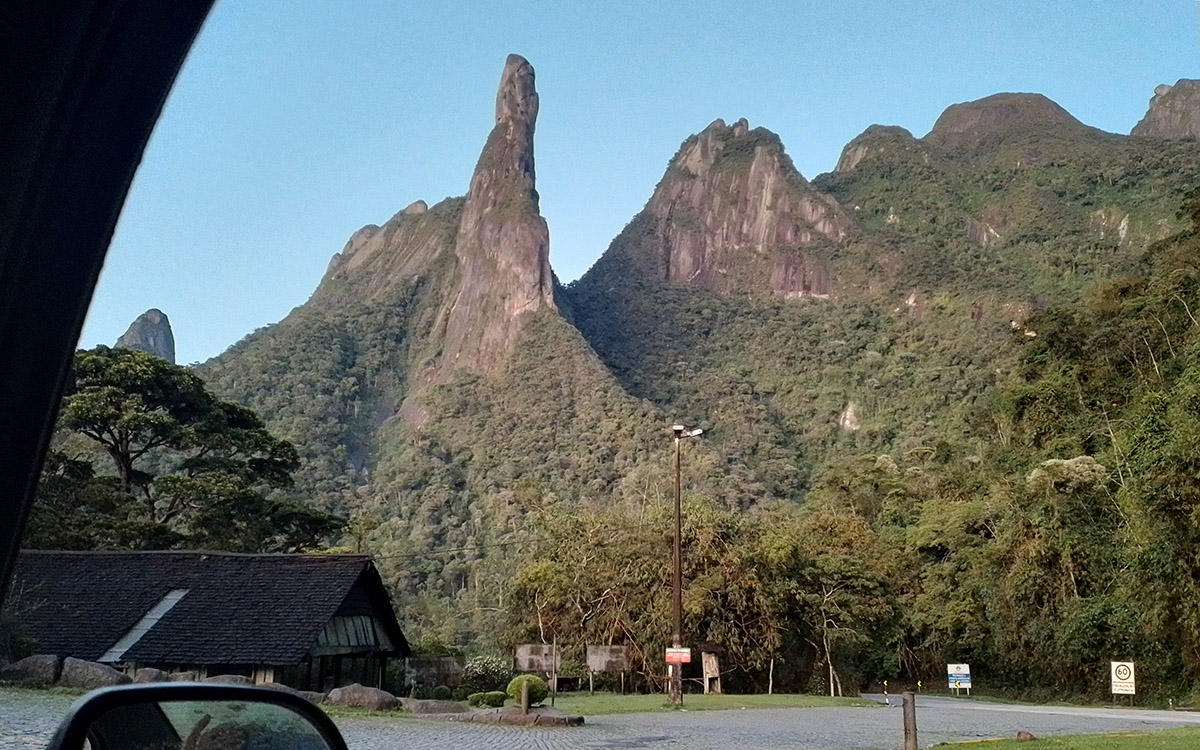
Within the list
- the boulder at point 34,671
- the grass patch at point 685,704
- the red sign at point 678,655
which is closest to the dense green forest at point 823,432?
the grass patch at point 685,704

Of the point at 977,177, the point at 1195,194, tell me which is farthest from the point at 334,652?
the point at 977,177

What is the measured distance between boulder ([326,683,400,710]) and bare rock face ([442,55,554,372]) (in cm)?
10430

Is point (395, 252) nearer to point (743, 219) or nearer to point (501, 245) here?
point (501, 245)

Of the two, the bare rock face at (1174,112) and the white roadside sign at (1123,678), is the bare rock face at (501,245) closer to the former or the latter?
the white roadside sign at (1123,678)

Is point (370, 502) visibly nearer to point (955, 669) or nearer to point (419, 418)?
point (419, 418)

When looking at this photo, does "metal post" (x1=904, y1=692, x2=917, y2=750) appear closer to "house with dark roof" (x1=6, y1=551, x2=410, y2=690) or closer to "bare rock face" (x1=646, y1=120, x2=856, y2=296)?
"house with dark roof" (x1=6, y1=551, x2=410, y2=690)

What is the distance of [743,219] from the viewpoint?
159500mm

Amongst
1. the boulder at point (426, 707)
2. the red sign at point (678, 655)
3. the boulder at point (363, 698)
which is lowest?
the boulder at point (426, 707)

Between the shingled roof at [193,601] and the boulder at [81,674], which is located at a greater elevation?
the shingled roof at [193,601]

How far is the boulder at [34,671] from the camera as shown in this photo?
1705 centimetres

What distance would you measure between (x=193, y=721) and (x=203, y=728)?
2 cm

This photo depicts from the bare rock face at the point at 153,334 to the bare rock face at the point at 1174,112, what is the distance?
16487 centimetres

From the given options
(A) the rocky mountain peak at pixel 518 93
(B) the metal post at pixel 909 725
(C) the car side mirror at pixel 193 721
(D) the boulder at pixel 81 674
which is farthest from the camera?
(A) the rocky mountain peak at pixel 518 93

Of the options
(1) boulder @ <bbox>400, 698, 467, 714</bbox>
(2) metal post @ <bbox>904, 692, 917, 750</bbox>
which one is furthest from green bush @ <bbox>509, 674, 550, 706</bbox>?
(2) metal post @ <bbox>904, 692, 917, 750</bbox>
